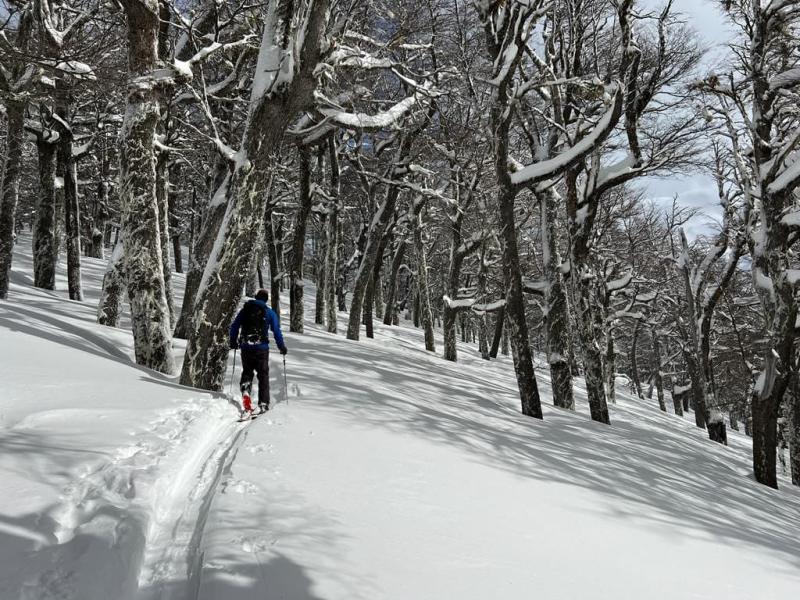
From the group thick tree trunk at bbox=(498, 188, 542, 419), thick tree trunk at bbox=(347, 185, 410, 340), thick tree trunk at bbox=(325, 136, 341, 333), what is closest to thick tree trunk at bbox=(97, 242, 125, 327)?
thick tree trunk at bbox=(347, 185, 410, 340)

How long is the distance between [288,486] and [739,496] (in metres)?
6.50

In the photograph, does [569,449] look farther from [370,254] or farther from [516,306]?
[370,254]

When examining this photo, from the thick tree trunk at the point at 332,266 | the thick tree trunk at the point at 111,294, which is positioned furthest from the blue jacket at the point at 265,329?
the thick tree trunk at the point at 332,266

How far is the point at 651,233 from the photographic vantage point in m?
22.5

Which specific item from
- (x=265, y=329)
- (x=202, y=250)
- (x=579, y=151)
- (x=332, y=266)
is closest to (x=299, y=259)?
(x=332, y=266)

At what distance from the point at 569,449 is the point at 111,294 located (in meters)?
8.95

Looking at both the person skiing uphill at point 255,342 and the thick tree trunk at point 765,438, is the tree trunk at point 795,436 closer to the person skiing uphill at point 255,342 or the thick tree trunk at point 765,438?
the thick tree trunk at point 765,438

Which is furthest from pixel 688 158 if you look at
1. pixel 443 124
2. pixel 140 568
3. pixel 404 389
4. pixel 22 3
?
pixel 22 3

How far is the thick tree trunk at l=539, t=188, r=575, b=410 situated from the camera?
1116 cm

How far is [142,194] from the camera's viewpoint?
7.19m

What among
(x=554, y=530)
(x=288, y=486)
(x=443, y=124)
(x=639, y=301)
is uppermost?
(x=443, y=124)

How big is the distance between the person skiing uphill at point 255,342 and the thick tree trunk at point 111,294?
4.00 metres

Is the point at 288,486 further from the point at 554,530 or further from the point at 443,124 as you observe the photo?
the point at 443,124

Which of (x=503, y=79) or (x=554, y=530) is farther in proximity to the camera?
(x=503, y=79)
